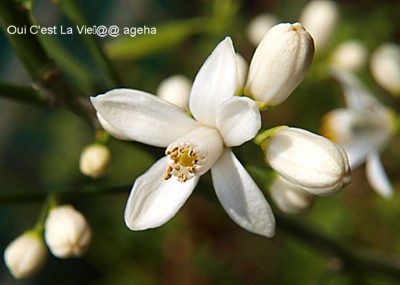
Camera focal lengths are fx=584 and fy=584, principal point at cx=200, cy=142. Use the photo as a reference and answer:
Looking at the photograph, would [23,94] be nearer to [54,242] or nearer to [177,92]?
[54,242]

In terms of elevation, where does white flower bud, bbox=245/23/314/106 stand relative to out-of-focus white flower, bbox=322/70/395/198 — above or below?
above

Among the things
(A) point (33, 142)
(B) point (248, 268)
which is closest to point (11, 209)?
(A) point (33, 142)

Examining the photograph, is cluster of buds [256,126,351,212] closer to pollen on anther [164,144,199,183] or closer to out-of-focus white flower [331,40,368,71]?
pollen on anther [164,144,199,183]

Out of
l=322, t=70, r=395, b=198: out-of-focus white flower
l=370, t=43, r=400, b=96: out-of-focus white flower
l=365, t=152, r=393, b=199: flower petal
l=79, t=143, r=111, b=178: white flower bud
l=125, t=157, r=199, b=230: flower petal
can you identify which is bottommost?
l=365, t=152, r=393, b=199: flower petal

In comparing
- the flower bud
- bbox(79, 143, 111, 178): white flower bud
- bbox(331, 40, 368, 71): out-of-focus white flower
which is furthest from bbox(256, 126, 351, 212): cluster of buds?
bbox(331, 40, 368, 71): out-of-focus white flower

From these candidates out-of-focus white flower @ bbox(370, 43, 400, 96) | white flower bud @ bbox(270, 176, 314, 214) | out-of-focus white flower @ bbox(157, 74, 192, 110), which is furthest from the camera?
out-of-focus white flower @ bbox(370, 43, 400, 96)

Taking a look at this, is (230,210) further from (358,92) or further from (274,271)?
(274,271)

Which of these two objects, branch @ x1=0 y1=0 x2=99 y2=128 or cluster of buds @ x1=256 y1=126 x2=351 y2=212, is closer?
cluster of buds @ x1=256 y1=126 x2=351 y2=212
